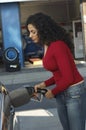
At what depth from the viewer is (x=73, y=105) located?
433 centimetres

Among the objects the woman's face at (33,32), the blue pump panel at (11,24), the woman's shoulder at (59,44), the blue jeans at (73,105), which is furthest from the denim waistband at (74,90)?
the blue pump panel at (11,24)

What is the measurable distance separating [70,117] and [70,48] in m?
0.71

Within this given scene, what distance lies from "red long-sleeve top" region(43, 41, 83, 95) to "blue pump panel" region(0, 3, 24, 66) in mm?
14799

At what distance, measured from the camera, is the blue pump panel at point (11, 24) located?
1892cm

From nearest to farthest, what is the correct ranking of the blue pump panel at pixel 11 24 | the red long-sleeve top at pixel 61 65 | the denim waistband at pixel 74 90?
the red long-sleeve top at pixel 61 65 < the denim waistband at pixel 74 90 < the blue pump panel at pixel 11 24

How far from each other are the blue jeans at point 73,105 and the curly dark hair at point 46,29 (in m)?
0.50

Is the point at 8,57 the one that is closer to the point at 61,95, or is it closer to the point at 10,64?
the point at 10,64

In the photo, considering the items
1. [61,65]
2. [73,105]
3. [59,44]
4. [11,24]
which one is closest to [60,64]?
[61,65]

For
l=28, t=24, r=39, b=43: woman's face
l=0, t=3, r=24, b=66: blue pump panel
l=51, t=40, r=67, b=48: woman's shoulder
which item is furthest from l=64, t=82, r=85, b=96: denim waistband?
l=0, t=3, r=24, b=66: blue pump panel

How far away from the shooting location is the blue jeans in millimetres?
4328

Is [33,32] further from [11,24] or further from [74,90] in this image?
[11,24]

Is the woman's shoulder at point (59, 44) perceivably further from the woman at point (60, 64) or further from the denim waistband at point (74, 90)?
the denim waistband at point (74, 90)

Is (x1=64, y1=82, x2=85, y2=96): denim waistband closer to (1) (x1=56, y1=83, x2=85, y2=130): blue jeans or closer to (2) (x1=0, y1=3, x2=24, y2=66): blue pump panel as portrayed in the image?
(1) (x1=56, y1=83, x2=85, y2=130): blue jeans

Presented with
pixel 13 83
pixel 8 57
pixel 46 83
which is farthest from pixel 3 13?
pixel 46 83
